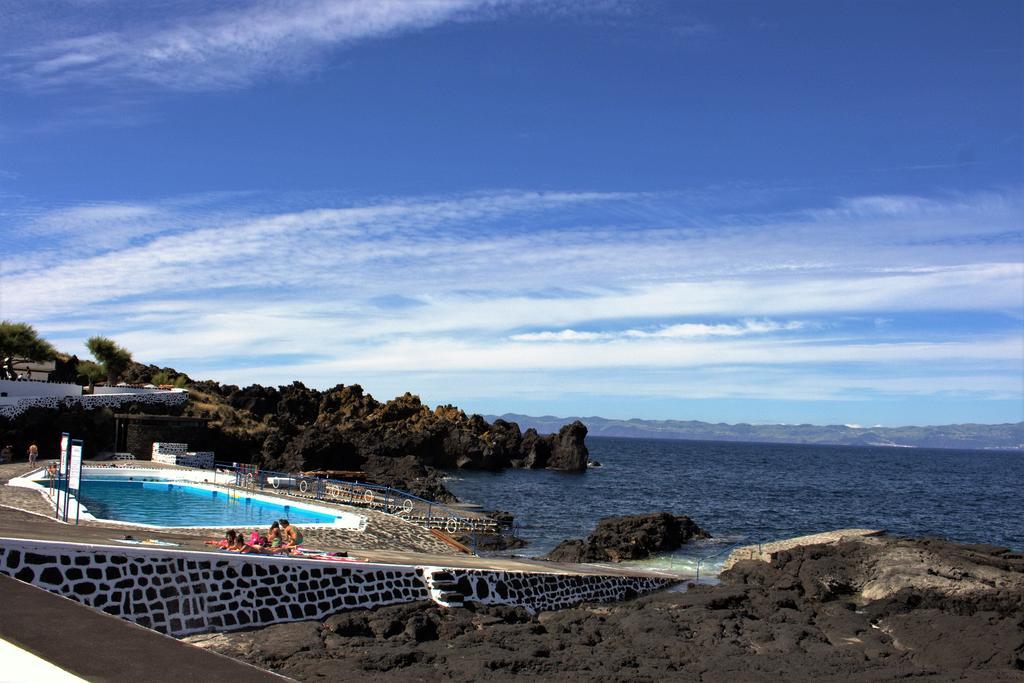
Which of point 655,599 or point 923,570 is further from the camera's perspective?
point 923,570

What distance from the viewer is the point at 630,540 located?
31.0 meters

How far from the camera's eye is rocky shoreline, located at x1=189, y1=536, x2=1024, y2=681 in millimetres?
13000

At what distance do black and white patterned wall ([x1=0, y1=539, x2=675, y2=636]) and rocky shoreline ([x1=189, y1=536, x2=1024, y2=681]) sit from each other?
1.59 ft

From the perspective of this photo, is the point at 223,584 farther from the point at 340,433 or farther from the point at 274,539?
the point at 340,433

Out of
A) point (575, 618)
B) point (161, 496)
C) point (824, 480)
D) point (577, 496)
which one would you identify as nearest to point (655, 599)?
point (575, 618)

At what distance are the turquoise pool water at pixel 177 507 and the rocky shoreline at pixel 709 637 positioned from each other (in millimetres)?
10543

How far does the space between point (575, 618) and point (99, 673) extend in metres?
12.0

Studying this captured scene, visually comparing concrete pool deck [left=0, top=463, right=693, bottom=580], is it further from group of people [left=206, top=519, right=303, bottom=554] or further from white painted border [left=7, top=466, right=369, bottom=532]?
white painted border [left=7, top=466, right=369, bottom=532]

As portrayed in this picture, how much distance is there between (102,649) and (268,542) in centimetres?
1101

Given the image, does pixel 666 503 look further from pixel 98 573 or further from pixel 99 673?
pixel 99 673

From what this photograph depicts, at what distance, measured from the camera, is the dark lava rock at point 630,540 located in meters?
29.0

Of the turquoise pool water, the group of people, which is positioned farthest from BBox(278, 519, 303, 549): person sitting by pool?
the turquoise pool water

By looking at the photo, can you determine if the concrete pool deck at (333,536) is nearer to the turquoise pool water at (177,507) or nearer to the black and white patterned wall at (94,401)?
the turquoise pool water at (177,507)

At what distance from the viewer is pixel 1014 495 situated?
3157 inches
